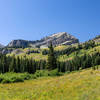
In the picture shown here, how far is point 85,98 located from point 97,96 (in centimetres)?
132

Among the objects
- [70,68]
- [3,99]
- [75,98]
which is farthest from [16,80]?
[70,68]

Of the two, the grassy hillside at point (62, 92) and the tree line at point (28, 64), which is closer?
the grassy hillside at point (62, 92)

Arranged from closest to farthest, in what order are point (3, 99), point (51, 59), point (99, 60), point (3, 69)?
point (3, 99) → point (51, 59) → point (3, 69) → point (99, 60)

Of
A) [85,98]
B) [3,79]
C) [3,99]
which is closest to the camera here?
[85,98]

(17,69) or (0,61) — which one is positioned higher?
(0,61)

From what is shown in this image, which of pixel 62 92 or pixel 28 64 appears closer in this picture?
pixel 62 92

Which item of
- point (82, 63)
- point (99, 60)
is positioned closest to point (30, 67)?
point (82, 63)

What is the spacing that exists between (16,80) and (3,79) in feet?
12.3

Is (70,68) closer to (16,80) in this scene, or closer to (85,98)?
(16,80)

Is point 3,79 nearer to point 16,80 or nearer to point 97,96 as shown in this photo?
point 16,80

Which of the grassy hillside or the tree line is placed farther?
the tree line

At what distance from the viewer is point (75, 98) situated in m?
12.2

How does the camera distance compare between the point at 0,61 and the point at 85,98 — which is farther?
the point at 0,61

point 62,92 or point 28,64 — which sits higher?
point 28,64
